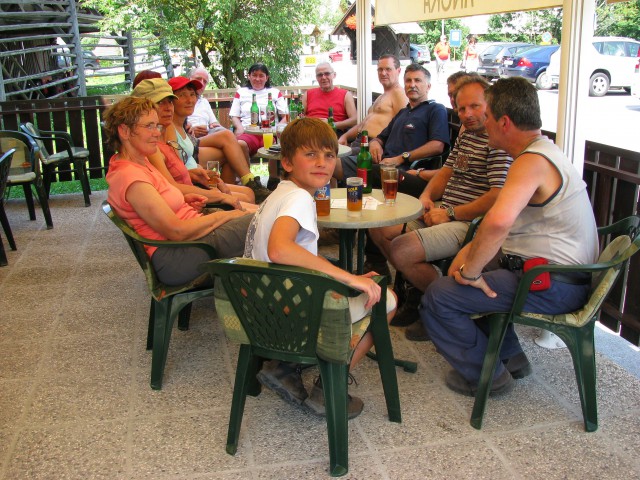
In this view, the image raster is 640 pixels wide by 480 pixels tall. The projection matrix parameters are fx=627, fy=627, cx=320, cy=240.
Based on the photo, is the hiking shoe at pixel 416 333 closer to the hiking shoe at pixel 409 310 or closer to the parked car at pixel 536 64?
the hiking shoe at pixel 409 310

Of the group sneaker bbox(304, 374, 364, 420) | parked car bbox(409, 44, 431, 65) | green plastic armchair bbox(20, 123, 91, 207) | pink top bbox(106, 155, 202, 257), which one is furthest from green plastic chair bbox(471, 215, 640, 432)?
parked car bbox(409, 44, 431, 65)

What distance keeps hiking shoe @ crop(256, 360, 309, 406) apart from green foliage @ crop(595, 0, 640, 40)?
20.1m

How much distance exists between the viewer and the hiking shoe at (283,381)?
2.50 m

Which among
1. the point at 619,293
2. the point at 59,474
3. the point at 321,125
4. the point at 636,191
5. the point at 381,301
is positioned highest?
the point at 321,125

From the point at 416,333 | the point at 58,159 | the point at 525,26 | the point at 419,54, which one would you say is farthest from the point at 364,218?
the point at 419,54

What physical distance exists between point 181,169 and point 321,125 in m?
1.71

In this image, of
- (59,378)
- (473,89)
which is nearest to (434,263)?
(473,89)

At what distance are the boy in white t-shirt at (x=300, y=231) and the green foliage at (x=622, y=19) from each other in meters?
19.9

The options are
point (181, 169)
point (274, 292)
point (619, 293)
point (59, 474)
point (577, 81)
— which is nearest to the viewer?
point (274, 292)

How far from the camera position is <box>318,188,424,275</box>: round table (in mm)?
2795

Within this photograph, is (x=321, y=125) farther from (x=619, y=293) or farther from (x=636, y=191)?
(x=619, y=293)

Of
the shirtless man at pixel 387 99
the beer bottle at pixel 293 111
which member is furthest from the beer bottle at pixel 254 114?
the shirtless man at pixel 387 99

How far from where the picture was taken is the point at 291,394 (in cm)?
251

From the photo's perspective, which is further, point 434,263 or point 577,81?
point 434,263
